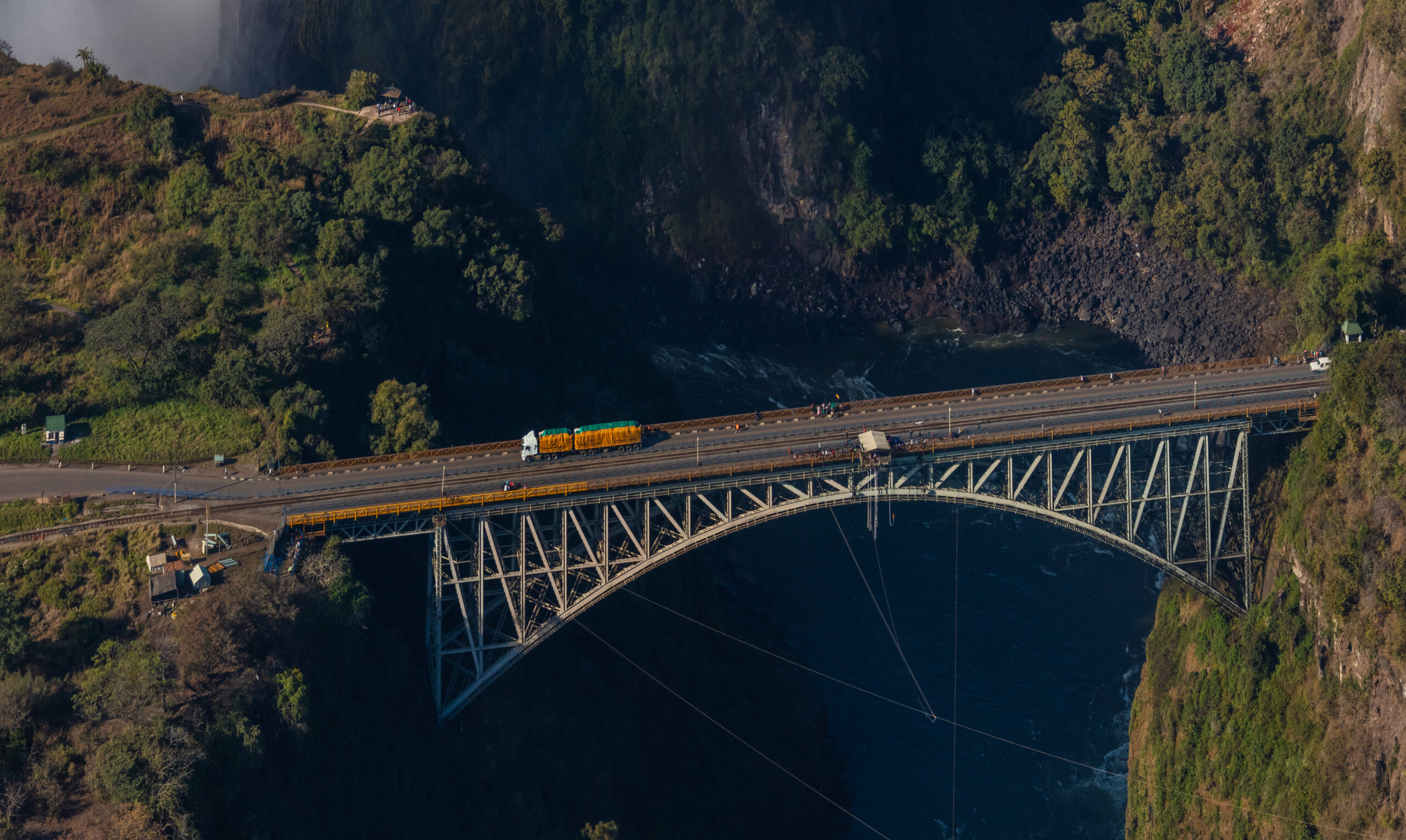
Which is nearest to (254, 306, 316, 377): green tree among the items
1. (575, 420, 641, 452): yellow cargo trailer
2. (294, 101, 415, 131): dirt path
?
(575, 420, 641, 452): yellow cargo trailer

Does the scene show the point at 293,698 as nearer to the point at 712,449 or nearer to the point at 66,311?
the point at 712,449

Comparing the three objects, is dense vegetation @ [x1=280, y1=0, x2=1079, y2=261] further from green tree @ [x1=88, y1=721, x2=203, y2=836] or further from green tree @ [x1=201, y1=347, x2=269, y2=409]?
green tree @ [x1=88, y1=721, x2=203, y2=836]

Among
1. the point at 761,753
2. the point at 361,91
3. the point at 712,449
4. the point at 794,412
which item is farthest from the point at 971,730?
the point at 361,91

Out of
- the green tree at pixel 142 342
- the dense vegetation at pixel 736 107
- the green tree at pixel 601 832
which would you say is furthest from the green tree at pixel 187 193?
the green tree at pixel 601 832

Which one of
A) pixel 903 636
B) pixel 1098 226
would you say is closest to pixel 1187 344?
pixel 1098 226

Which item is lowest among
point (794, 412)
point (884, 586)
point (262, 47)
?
point (884, 586)

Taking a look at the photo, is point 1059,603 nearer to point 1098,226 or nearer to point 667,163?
point 1098,226
